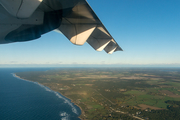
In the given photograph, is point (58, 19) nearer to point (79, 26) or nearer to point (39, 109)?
point (79, 26)

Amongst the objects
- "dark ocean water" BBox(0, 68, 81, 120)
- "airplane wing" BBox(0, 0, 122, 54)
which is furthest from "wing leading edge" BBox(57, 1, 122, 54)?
"dark ocean water" BBox(0, 68, 81, 120)

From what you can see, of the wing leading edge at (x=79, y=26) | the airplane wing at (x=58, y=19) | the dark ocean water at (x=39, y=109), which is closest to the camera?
the airplane wing at (x=58, y=19)

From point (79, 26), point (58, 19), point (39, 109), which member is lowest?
point (39, 109)

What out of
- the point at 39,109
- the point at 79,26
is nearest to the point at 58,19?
the point at 79,26

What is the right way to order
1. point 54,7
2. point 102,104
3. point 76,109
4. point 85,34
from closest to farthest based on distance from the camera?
point 54,7 < point 85,34 < point 76,109 < point 102,104

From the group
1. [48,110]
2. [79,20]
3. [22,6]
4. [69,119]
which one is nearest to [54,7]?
[79,20]

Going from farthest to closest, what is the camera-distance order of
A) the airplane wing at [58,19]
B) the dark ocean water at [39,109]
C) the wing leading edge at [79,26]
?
the dark ocean water at [39,109]
the wing leading edge at [79,26]
the airplane wing at [58,19]

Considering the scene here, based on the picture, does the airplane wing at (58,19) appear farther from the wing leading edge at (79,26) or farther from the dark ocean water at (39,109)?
the dark ocean water at (39,109)

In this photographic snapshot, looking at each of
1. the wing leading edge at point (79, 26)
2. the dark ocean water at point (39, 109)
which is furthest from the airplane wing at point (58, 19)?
the dark ocean water at point (39, 109)

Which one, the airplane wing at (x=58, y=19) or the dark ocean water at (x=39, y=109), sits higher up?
the airplane wing at (x=58, y=19)

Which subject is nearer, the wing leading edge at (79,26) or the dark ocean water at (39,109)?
the wing leading edge at (79,26)

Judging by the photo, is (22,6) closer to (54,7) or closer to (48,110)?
(54,7)
